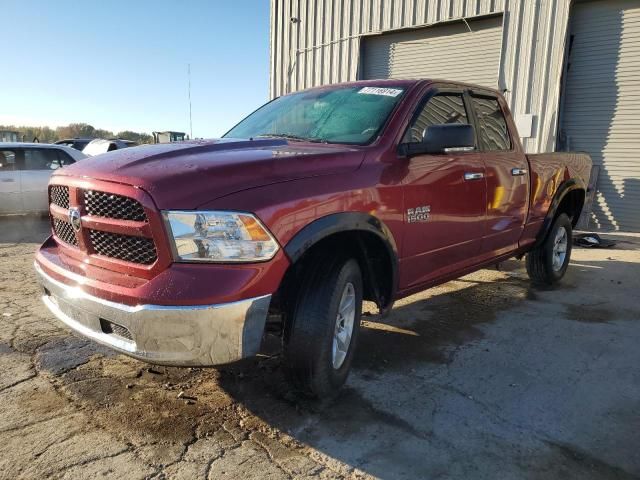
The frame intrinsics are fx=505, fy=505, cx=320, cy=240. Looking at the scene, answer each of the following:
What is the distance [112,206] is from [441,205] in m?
2.14

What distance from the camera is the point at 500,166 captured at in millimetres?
4234

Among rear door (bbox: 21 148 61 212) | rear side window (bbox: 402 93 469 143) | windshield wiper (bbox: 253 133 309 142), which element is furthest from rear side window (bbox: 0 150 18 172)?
rear side window (bbox: 402 93 469 143)


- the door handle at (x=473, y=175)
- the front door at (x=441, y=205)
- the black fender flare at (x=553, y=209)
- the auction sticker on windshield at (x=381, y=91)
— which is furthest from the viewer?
the black fender flare at (x=553, y=209)

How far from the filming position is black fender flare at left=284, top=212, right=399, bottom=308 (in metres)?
2.46

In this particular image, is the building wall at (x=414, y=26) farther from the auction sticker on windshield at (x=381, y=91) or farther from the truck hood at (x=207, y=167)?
the truck hood at (x=207, y=167)

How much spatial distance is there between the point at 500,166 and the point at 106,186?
3.14m

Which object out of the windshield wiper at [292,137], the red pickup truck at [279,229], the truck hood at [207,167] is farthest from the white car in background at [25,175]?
the truck hood at [207,167]

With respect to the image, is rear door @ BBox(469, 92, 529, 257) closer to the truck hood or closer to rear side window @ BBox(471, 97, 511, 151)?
rear side window @ BBox(471, 97, 511, 151)

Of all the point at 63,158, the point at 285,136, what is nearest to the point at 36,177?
the point at 63,158

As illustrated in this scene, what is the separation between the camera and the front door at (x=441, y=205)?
329 centimetres

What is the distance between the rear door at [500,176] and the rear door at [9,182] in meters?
8.23

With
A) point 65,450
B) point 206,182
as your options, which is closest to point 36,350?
point 65,450

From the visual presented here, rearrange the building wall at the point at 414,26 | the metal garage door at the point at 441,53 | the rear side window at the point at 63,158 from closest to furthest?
the building wall at the point at 414,26 < the rear side window at the point at 63,158 < the metal garage door at the point at 441,53

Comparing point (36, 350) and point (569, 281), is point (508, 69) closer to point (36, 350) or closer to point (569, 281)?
point (569, 281)
